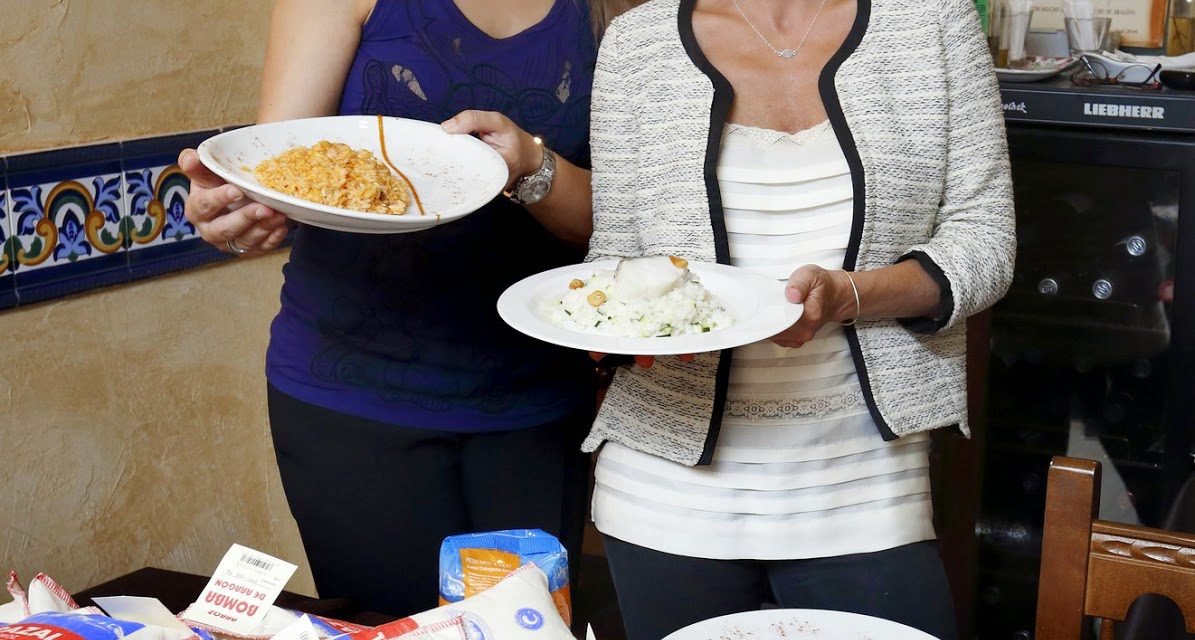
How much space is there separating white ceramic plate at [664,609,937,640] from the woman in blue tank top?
64cm

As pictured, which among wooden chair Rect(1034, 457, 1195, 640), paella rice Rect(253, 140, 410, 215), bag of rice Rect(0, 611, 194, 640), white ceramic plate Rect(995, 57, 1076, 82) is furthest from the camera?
white ceramic plate Rect(995, 57, 1076, 82)

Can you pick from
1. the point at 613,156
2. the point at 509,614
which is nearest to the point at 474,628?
the point at 509,614

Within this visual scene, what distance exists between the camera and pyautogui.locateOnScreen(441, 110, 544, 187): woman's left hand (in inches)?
57.3

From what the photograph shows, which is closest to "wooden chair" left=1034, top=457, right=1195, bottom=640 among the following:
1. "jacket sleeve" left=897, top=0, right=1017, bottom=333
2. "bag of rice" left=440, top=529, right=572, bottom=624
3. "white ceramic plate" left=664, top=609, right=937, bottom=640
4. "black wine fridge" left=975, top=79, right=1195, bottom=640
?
"white ceramic plate" left=664, top=609, right=937, bottom=640

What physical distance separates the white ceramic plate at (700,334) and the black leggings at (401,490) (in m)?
0.35

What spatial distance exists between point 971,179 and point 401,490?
0.80 m

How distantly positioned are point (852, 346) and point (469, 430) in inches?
20.2

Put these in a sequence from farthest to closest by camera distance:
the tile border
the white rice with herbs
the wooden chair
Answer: the tile border < the white rice with herbs < the wooden chair

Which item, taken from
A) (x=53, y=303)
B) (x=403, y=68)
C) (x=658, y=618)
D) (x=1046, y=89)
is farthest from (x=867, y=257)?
(x=53, y=303)

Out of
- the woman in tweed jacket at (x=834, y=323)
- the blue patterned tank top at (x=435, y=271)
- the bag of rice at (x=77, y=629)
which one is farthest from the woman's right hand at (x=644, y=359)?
the bag of rice at (x=77, y=629)

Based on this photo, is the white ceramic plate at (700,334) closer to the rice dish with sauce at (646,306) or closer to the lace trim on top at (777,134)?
the rice dish with sauce at (646,306)

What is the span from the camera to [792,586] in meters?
1.38

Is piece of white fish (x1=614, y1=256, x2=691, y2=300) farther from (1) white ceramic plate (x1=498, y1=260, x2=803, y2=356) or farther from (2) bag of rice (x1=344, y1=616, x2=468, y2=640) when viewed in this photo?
(2) bag of rice (x1=344, y1=616, x2=468, y2=640)

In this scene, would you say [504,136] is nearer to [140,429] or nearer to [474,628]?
[474,628]
